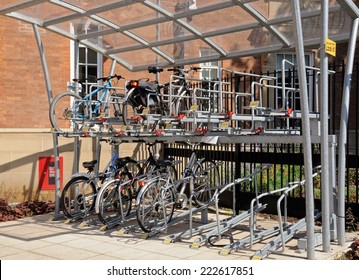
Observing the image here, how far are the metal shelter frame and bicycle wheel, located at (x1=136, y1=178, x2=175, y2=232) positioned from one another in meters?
1.18

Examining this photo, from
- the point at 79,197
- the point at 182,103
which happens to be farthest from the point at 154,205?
the point at 182,103

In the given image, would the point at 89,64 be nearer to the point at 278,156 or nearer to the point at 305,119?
the point at 278,156

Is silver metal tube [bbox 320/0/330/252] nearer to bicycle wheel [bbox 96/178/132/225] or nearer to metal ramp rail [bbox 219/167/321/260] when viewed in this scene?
metal ramp rail [bbox 219/167/321/260]

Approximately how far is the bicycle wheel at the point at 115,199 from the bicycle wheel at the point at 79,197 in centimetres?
37

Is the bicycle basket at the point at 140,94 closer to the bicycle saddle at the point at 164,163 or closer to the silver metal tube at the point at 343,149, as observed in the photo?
the bicycle saddle at the point at 164,163

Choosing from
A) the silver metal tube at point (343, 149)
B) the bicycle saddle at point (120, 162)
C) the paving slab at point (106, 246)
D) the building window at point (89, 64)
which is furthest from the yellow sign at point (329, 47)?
the building window at point (89, 64)

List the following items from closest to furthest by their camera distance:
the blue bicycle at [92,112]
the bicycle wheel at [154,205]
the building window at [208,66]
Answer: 1. the bicycle wheel at [154,205]
2. the blue bicycle at [92,112]
3. the building window at [208,66]

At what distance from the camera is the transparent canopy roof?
793cm

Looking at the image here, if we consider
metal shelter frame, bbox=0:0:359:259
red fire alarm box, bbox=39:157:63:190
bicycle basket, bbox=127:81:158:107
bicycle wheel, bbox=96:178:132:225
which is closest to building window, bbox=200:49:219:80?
metal shelter frame, bbox=0:0:359:259

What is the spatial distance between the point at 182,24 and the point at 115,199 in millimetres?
3057


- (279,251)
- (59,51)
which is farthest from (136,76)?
(279,251)

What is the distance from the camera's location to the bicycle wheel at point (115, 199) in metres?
8.34

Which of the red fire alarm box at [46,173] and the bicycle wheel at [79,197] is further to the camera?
the red fire alarm box at [46,173]

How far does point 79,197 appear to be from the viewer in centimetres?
925
